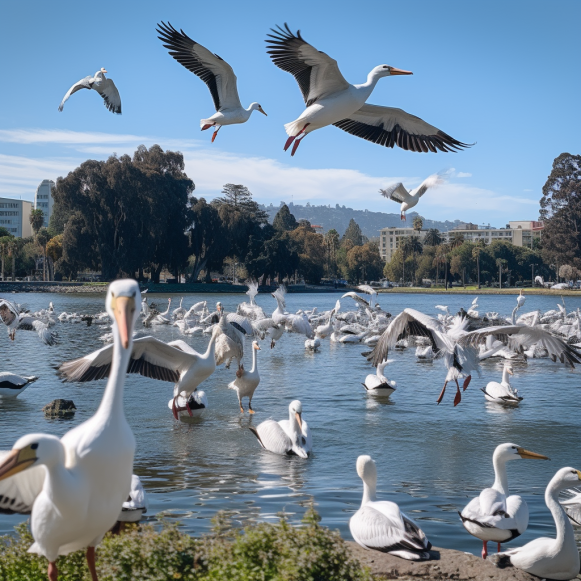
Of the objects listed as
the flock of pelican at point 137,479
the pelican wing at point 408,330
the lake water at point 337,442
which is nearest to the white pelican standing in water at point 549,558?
the flock of pelican at point 137,479

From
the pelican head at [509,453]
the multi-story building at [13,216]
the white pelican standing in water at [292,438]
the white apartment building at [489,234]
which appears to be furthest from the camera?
the multi-story building at [13,216]

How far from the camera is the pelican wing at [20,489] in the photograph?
366 cm

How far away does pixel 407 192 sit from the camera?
9.83 m

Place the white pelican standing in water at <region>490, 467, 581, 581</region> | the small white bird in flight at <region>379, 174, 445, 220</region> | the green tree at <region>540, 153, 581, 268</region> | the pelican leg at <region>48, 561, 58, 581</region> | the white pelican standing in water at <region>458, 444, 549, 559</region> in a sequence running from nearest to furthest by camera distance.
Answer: the pelican leg at <region>48, 561, 58, 581</region> → the white pelican standing in water at <region>490, 467, 581, 581</region> → the white pelican standing in water at <region>458, 444, 549, 559</region> → the small white bird in flight at <region>379, 174, 445, 220</region> → the green tree at <region>540, 153, 581, 268</region>

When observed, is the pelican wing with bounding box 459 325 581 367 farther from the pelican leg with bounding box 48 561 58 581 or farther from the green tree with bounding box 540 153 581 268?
the green tree with bounding box 540 153 581 268

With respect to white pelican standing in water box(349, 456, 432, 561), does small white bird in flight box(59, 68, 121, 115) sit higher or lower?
higher

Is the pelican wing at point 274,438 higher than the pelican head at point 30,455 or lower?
lower

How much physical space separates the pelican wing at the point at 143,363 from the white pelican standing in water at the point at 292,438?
62.7 inches

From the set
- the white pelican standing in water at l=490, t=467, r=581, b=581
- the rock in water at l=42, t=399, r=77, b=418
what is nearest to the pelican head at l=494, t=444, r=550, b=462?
the white pelican standing in water at l=490, t=467, r=581, b=581

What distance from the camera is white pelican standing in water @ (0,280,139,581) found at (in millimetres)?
3025

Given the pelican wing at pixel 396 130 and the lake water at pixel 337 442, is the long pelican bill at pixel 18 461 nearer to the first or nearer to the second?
the lake water at pixel 337 442

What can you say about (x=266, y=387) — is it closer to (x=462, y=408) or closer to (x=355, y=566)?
(x=462, y=408)

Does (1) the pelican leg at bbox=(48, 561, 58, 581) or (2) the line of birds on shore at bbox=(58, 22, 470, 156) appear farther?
(2) the line of birds on shore at bbox=(58, 22, 470, 156)

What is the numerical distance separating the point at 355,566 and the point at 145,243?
48882 mm
